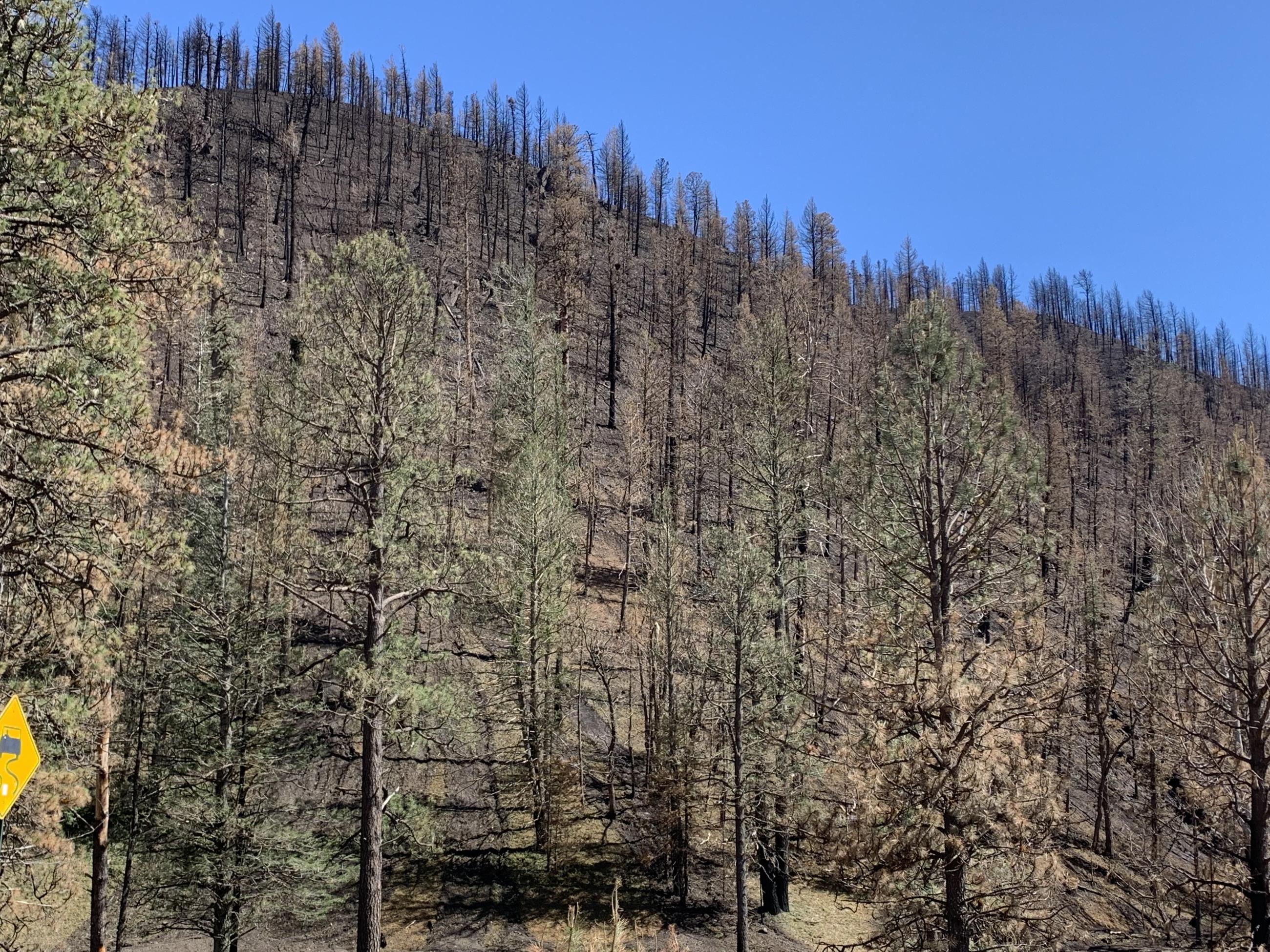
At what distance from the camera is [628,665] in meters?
31.5

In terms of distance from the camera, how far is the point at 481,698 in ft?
79.8

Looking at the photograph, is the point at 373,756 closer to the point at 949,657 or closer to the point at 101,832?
the point at 101,832

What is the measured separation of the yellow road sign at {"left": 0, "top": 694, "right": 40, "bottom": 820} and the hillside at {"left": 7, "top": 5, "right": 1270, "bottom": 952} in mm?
2892

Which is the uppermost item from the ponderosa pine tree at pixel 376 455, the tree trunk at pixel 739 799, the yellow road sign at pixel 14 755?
the ponderosa pine tree at pixel 376 455

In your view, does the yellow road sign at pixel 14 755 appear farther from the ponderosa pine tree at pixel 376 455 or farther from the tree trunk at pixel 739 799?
the tree trunk at pixel 739 799

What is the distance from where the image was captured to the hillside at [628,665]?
10.5m

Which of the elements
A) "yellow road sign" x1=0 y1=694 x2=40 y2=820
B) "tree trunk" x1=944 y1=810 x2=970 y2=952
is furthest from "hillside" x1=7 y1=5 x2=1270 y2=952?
"yellow road sign" x1=0 y1=694 x2=40 y2=820

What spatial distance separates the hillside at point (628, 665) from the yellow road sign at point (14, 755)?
9.49ft

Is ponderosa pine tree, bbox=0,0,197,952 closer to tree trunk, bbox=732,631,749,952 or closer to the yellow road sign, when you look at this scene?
the yellow road sign

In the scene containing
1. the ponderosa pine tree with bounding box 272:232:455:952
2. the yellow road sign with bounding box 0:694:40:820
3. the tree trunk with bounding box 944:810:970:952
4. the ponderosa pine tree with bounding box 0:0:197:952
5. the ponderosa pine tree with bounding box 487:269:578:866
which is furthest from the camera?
the ponderosa pine tree with bounding box 487:269:578:866

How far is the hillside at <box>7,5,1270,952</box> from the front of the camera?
10539 millimetres

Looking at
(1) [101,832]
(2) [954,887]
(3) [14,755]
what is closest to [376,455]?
(3) [14,755]

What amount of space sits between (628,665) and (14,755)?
2753cm

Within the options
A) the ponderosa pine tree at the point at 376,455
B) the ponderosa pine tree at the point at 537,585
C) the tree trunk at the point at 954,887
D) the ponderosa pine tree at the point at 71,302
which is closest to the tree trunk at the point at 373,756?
the ponderosa pine tree at the point at 376,455
